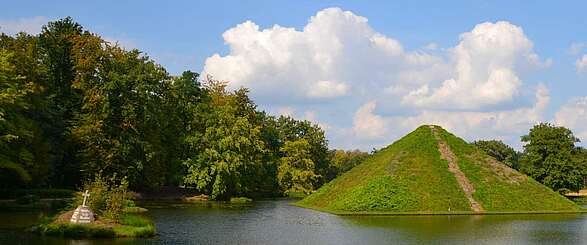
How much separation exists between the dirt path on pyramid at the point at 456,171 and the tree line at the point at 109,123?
27.6m

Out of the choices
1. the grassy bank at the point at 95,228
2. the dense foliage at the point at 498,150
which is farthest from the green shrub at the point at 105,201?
the dense foliage at the point at 498,150

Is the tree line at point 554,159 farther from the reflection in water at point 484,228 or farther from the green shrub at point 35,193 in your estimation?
the green shrub at point 35,193

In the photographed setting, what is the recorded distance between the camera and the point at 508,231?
42375mm

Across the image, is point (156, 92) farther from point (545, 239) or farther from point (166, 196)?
point (545, 239)

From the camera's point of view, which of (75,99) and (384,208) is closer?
(384,208)

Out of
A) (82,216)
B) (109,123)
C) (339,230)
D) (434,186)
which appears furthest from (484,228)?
(109,123)

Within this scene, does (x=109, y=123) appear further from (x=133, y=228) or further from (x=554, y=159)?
(x=554, y=159)

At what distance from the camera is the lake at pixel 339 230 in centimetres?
3422

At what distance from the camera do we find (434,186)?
209 ft

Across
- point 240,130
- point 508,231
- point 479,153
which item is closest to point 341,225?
point 508,231

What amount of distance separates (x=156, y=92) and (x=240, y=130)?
43.5 feet

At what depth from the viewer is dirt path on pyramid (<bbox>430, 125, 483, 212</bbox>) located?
2441 inches

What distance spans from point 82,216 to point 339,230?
1724 cm

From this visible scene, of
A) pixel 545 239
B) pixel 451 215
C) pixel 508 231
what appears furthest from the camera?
pixel 451 215
